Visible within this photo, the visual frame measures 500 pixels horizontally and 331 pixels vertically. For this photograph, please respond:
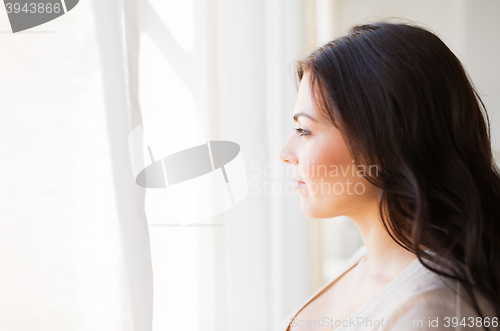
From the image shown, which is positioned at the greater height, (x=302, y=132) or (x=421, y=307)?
(x=302, y=132)

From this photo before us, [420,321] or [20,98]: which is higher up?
[20,98]

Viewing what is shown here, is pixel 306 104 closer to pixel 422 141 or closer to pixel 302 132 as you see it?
pixel 302 132

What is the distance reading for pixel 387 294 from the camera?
1.91 ft

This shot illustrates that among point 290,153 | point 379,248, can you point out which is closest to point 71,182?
point 290,153

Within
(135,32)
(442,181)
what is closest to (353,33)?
(442,181)

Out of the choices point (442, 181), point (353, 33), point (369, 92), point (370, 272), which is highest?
point (353, 33)

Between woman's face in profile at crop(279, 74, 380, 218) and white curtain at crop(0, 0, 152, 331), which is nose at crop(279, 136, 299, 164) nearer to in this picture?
woman's face in profile at crop(279, 74, 380, 218)

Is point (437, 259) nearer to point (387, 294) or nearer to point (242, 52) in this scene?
point (387, 294)

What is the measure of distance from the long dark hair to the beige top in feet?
0.07

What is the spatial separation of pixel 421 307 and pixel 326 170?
0.91ft

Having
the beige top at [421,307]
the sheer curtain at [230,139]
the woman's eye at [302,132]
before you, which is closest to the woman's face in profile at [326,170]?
the woman's eye at [302,132]

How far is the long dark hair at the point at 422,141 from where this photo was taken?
57 centimetres

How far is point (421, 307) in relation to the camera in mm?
522

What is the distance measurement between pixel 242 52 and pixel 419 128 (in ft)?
1.86
